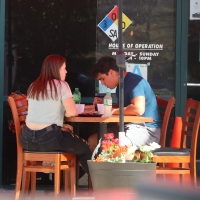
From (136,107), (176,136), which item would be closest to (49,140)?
(136,107)

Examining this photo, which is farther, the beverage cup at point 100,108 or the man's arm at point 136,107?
the beverage cup at point 100,108

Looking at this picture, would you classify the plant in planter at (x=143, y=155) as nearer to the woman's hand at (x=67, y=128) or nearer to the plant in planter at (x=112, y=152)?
the plant in planter at (x=112, y=152)

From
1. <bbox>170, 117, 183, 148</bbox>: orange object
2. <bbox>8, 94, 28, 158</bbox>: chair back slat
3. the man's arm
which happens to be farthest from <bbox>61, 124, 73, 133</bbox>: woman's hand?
<bbox>170, 117, 183, 148</bbox>: orange object

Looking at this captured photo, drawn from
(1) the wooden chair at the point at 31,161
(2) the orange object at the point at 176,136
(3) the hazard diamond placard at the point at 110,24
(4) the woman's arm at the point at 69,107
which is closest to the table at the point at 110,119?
(4) the woman's arm at the point at 69,107

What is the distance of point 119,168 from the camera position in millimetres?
3891

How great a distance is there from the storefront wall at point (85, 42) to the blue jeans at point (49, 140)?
117cm

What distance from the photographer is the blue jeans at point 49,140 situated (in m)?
4.61

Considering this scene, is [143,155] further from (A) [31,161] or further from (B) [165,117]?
(A) [31,161]

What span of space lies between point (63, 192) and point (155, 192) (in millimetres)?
3659

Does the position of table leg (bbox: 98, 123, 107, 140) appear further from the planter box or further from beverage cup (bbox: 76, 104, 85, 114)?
the planter box

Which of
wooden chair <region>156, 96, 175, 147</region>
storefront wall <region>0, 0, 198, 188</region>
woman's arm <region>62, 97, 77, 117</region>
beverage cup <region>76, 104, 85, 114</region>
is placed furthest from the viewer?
storefront wall <region>0, 0, 198, 188</region>

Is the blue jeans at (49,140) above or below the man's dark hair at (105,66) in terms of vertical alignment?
below

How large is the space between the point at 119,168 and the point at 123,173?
0.15 feet

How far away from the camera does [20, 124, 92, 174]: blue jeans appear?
4.61m
